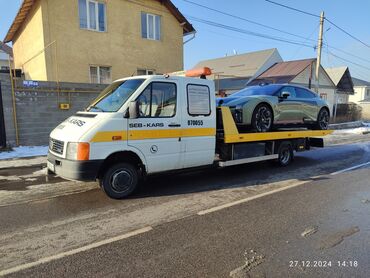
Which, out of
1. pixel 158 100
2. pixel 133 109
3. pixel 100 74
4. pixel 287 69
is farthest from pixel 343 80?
Answer: pixel 133 109

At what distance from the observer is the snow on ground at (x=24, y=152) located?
1006cm

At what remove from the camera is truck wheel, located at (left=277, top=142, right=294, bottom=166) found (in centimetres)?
880

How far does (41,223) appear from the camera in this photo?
4.57 metres

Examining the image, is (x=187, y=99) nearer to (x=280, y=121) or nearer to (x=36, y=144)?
(x=280, y=121)

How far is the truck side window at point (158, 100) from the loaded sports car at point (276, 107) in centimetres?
208

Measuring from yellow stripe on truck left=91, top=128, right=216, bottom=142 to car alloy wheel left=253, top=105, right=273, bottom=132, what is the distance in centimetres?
159

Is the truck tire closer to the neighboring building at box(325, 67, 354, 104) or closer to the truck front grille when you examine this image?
the truck front grille

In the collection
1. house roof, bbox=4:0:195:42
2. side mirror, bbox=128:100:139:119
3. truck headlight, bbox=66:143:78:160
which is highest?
house roof, bbox=4:0:195:42

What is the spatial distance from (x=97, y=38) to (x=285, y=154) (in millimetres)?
11236

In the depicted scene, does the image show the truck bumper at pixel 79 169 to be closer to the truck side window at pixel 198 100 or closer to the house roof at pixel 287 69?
the truck side window at pixel 198 100

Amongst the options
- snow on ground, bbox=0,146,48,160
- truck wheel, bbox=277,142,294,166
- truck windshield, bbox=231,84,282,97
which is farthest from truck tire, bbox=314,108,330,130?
snow on ground, bbox=0,146,48,160

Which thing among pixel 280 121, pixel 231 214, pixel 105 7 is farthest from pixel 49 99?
pixel 231 214

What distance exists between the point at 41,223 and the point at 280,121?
6560 mm

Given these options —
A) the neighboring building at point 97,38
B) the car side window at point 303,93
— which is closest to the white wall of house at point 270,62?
the neighboring building at point 97,38
